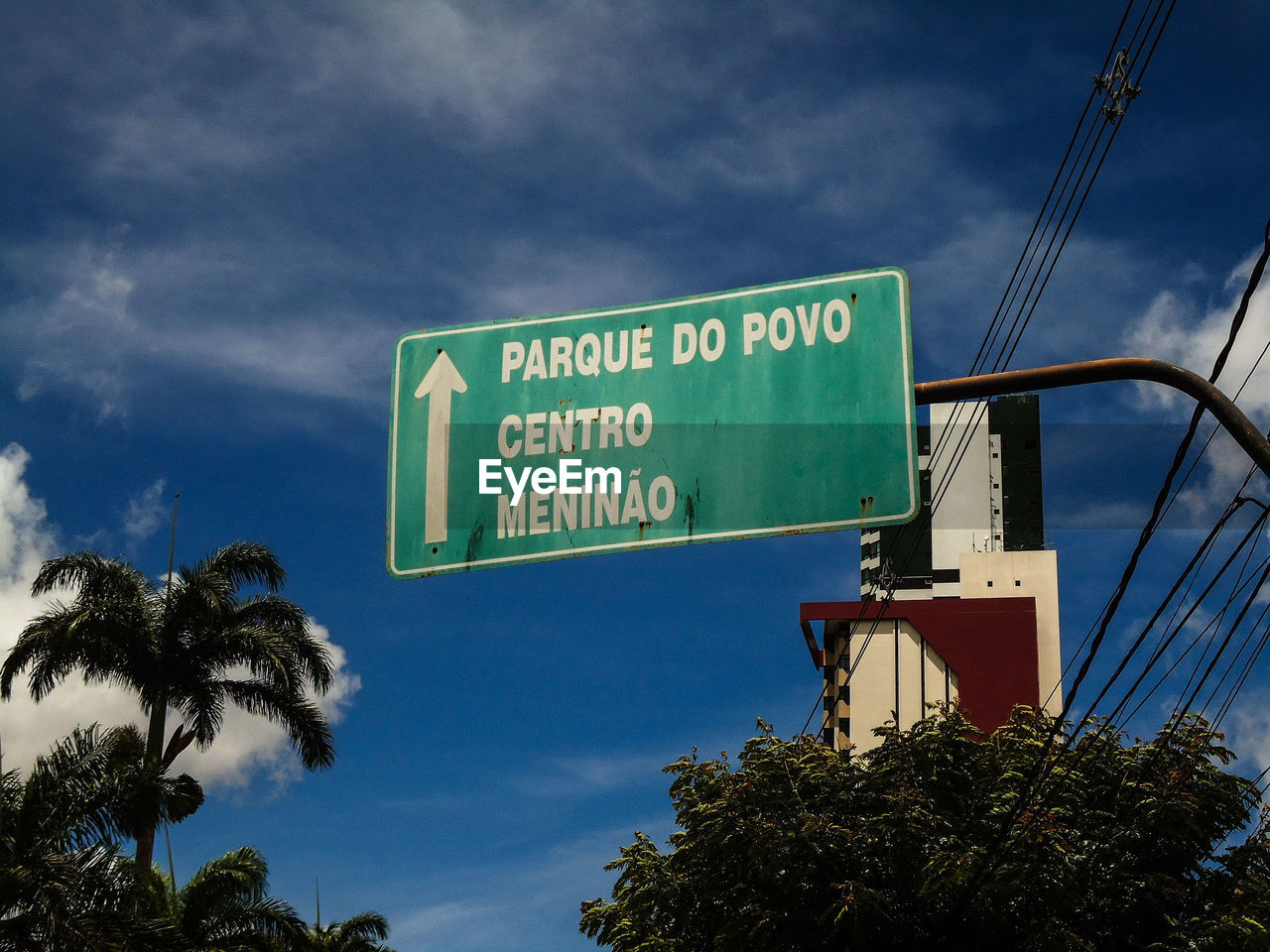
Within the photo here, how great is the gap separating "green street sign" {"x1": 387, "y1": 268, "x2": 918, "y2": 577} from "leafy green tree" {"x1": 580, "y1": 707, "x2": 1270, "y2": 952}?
14.0 metres

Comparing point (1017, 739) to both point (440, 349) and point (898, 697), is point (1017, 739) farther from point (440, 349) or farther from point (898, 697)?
point (898, 697)

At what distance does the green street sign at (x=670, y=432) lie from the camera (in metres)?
3.63

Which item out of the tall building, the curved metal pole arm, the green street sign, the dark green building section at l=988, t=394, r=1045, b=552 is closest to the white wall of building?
the tall building

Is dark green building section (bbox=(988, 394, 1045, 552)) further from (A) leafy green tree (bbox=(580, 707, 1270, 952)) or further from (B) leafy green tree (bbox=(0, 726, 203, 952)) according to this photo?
(B) leafy green tree (bbox=(0, 726, 203, 952))

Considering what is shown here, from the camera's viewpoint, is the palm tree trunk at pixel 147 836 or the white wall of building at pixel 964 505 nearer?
the palm tree trunk at pixel 147 836

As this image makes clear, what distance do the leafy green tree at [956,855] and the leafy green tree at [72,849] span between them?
7793mm

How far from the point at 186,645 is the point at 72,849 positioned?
632 centimetres

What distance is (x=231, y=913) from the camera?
21.5 m

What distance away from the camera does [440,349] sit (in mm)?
3982

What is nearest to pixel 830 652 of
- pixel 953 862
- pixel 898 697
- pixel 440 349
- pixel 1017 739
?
pixel 898 697

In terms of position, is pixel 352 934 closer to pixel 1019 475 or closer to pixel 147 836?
pixel 147 836

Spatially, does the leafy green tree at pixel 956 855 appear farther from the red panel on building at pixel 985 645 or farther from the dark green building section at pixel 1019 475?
the dark green building section at pixel 1019 475

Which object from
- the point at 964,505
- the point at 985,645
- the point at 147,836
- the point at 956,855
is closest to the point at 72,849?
the point at 147,836

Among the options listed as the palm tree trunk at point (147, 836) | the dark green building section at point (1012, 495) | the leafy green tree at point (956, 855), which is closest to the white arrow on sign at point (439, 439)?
the leafy green tree at point (956, 855)
